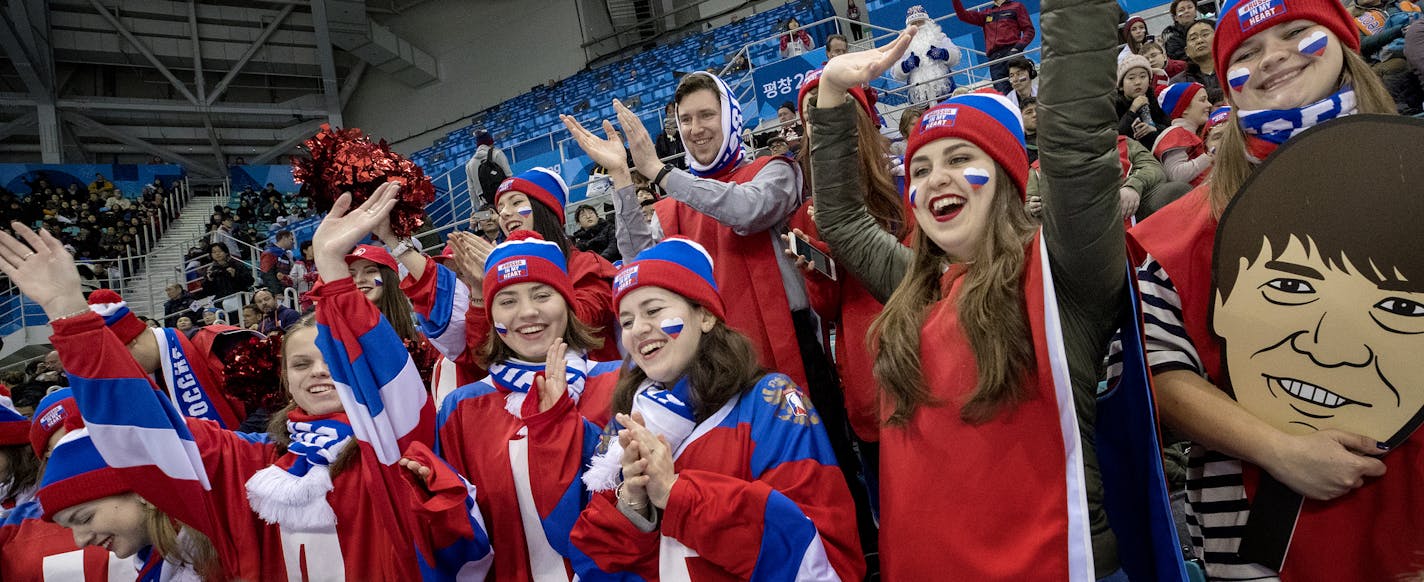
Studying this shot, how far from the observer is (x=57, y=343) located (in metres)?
2.38

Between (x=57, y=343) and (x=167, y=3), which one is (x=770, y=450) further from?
(x=167, y=3)

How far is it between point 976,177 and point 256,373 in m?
2.39

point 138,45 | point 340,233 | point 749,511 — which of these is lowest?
point 749,511

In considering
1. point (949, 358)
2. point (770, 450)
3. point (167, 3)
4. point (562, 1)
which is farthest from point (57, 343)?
Result: point (167, 3)

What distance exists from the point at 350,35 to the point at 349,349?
78.2 feet

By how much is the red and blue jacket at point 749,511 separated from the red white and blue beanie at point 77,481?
1.45 meters

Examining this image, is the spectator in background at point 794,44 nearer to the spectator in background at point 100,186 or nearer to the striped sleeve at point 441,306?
the striped sleeve at point 441,306

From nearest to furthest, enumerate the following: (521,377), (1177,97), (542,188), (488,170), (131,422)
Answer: (131,422)
(521,377)
(542,188)
(1177,97)
(488,170)

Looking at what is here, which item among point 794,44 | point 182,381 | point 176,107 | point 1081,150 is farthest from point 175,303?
point 1081,150

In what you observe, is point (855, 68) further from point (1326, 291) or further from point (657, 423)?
point (1326, 291)

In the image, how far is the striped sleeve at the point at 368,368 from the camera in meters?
2.44

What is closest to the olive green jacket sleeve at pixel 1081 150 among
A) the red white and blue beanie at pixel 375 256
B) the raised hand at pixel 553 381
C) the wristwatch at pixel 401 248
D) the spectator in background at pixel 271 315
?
the raised hand at pixel 553 381

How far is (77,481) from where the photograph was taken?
8.57 ft

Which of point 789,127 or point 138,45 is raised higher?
point 138,45
